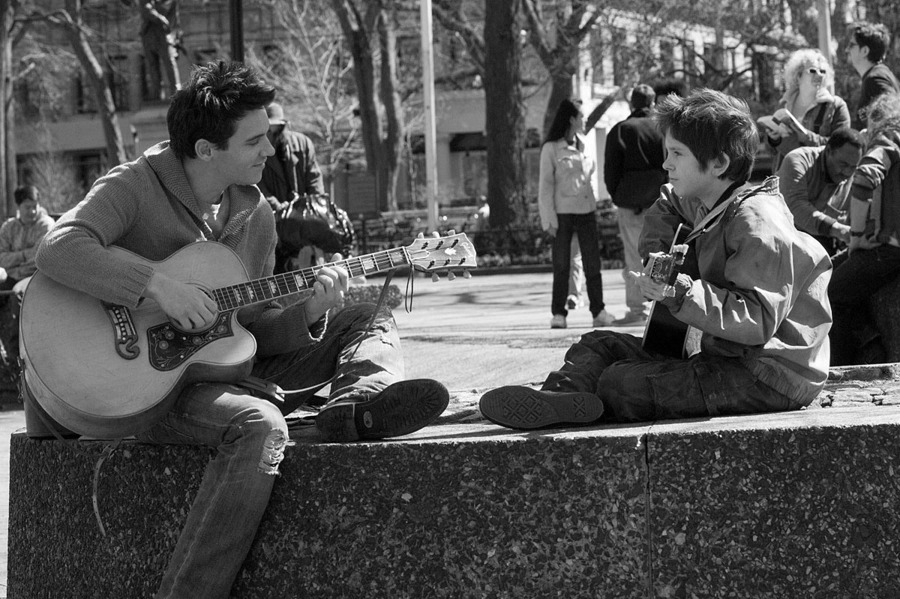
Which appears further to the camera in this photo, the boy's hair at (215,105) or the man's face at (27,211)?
the man's face at (27,211)

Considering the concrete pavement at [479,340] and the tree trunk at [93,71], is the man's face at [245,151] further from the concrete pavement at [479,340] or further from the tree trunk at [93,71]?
the tree trunk at [93,71]

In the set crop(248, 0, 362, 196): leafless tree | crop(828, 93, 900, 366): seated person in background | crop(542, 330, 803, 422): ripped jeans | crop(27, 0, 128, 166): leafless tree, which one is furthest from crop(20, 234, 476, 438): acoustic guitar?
crop(248, 0, 362, 196): leafless tree

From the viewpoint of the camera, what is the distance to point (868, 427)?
351cm

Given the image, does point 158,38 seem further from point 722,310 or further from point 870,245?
point 722,310

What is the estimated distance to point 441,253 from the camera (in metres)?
4.29

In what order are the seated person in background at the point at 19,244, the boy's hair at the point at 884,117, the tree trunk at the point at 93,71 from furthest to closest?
the tree trunk at the point at 93,71
the seated person in background at the point at 19,244
the boy's hair at the point at 884,117

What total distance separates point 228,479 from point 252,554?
0.26 metres

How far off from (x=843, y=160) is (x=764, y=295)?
4662 mm

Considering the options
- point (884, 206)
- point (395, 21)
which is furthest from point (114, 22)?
point (884, 206)

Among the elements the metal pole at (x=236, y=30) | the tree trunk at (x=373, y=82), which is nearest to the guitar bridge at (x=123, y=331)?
the metal pole at (x=236, y=30)

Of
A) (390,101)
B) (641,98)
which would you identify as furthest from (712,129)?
(390,101)

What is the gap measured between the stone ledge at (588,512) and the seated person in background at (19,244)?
7411 mm

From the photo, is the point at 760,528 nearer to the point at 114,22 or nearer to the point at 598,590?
the point at 598,590

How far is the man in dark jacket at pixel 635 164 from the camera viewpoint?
418 inches
